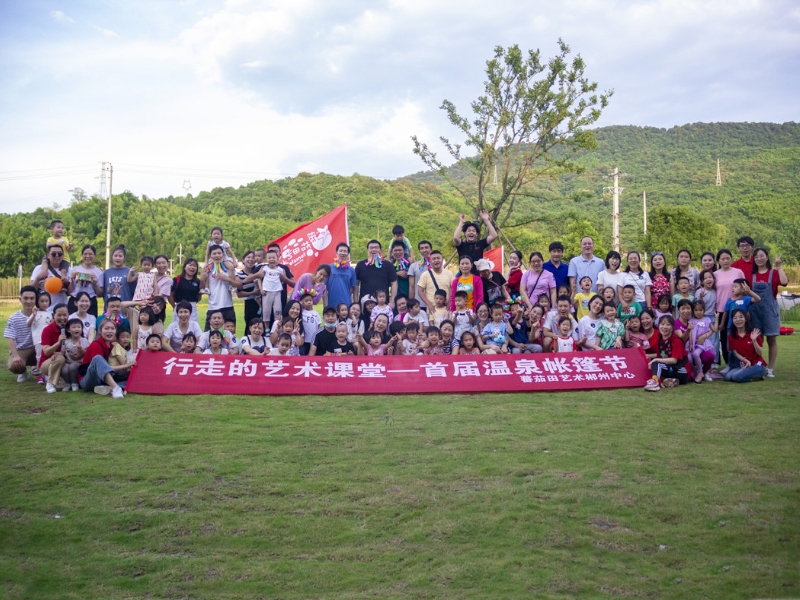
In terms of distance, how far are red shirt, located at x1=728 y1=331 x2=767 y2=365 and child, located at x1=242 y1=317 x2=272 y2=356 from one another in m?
5.73

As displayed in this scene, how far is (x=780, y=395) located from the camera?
779 cm

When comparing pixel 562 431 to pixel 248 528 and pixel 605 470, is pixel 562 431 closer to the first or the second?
pixel 605 470

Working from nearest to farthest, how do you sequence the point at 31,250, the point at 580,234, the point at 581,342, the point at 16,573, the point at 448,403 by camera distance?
the point at 16,573 < the point at 448,403 < the point at 581,342 < the point at 580,234 < the point at 31,250

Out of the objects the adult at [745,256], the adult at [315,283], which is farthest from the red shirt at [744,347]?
the adult at [315,283]

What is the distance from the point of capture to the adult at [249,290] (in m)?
9.87

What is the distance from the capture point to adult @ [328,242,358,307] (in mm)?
10094

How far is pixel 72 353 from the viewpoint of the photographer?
329 inches

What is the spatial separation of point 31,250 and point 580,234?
34.3m

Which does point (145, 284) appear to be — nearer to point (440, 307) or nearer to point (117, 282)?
point (117, 282)

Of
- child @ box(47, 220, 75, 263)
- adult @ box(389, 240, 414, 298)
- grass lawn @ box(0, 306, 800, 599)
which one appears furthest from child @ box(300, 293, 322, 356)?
child @ box(47, 220, 75, 263)

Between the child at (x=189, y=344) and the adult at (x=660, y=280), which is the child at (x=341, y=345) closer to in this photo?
the child at (x=189, y=344)

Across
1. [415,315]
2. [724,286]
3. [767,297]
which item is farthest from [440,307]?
[767,297]

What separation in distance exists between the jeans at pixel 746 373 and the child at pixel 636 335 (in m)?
1.04

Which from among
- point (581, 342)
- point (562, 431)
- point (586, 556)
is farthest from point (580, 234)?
point (586, 556)
